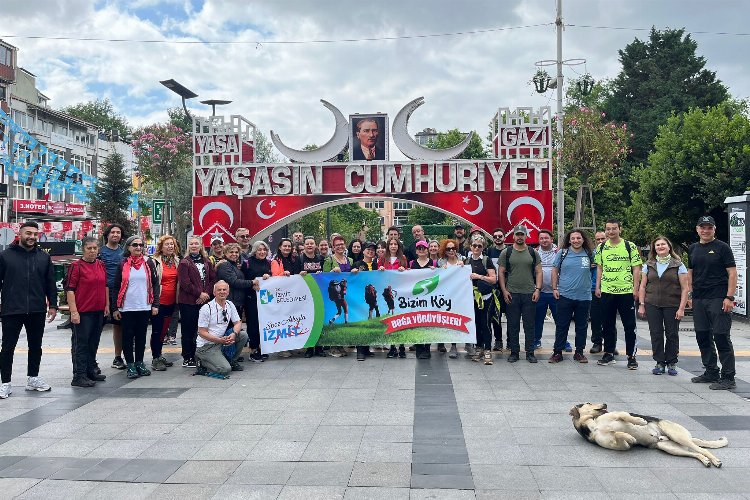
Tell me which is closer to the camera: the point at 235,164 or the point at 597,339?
the point at 597,339

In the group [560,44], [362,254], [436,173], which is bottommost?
[362,254]

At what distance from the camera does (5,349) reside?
708 cm

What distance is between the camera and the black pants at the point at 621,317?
8.30 m

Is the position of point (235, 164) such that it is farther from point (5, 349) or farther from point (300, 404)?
point (300, 404)

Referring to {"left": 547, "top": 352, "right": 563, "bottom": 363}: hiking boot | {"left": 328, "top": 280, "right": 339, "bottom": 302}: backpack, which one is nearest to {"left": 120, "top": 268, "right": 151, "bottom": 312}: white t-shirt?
{"left": 328, "top": 280, "right": 339, "bottom": 302}: backpack

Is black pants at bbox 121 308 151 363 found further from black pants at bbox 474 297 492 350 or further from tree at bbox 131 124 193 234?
tree at bbox 131 124 193 234

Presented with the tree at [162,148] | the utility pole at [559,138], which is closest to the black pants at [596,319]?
the utility pole at [559,138]

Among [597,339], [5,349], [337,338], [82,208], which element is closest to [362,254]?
[337,338]

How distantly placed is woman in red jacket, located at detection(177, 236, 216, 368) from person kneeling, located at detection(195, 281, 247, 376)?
1.41 ft

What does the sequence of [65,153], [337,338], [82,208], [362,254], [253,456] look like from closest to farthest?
[253,456]
[337,338]
[362,254]
[82,208]
[65,153]

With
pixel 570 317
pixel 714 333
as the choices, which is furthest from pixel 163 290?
pixel 714 333

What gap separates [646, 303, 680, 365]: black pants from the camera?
7.77 metres

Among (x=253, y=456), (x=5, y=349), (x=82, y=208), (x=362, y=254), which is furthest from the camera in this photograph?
(x=82, y=208)

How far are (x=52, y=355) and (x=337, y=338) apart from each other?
14.6 feet
